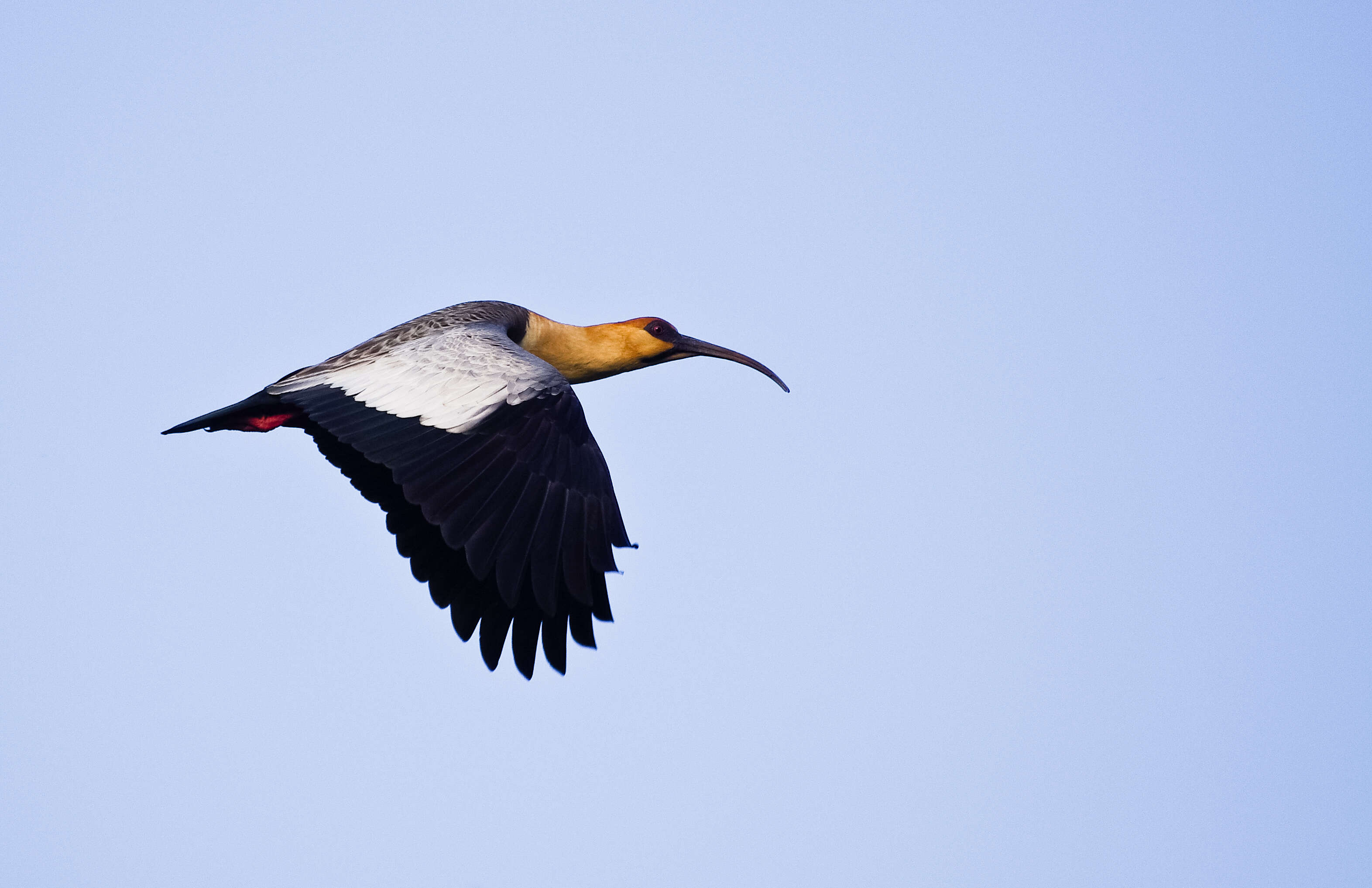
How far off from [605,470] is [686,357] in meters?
5.02

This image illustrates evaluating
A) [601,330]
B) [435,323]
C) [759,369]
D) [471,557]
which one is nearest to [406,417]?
[471,557]

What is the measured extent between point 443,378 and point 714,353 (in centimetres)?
447

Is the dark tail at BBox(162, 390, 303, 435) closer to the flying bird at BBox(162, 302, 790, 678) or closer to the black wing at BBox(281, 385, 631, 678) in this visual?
the flying bird at BBox(162, 302, 790, 678)

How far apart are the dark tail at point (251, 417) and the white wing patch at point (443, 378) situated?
15 centimetres

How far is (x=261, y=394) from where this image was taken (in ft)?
30.8

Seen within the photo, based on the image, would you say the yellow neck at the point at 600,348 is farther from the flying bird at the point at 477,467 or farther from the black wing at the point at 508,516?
the black wing at the point at 508,516

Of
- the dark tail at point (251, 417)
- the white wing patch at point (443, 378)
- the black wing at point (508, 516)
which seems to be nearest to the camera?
the black wing at point (508, 516)

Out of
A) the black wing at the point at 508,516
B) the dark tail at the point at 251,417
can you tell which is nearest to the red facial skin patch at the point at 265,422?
the dark tail at the point at 251,417

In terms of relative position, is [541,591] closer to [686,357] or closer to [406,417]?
[406,417]

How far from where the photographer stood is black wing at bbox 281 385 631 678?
709 cm

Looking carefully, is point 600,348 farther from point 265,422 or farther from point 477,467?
point 477,467

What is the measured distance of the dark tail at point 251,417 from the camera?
9406 mm

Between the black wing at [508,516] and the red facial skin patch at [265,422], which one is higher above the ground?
the red facial skin patch at [265,422]

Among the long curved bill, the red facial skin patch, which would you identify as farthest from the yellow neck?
the red facial skin patch
